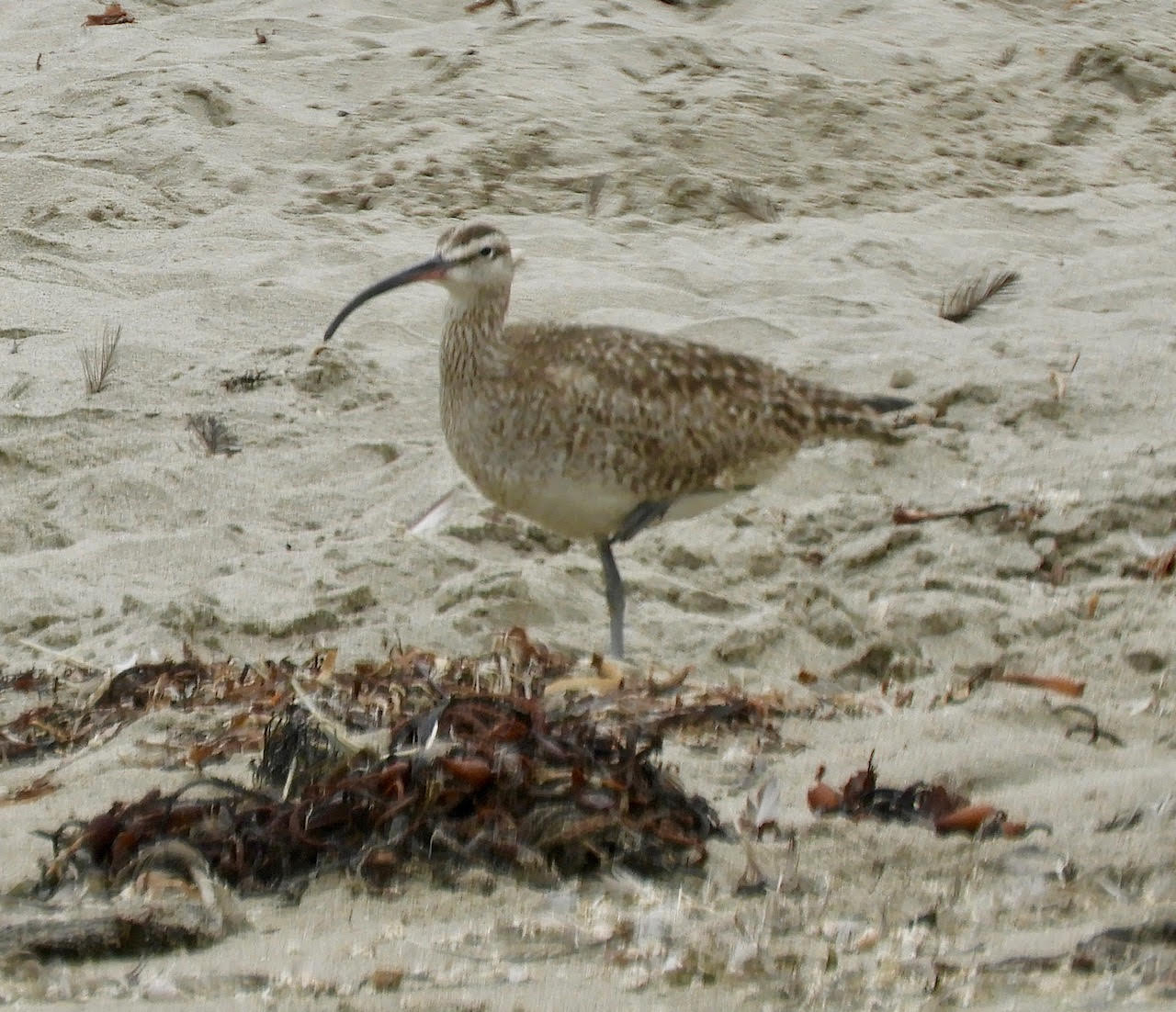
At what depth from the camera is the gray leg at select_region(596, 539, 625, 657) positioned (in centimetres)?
539

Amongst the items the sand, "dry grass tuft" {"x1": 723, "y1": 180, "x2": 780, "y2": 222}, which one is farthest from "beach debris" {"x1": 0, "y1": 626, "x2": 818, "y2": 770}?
"dry grass tuft" {"x1": 723, "y1": 180, "x2": 780, "y2": 222}

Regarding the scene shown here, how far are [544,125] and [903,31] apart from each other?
316 cm

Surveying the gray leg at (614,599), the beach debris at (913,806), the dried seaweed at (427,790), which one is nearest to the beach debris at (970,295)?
the gray leg at (614,599)

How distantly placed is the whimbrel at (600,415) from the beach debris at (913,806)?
4.86 feet

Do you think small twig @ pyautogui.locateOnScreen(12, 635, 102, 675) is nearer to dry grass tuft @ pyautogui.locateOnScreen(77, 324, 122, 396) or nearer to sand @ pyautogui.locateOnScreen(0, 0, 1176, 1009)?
sand @ pyautogui.locateOnScreen(0, 0, 1176, 1009)

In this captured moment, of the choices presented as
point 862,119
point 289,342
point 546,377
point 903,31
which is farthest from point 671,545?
point 903,31

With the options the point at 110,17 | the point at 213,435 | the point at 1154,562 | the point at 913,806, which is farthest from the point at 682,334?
the point at 110,17

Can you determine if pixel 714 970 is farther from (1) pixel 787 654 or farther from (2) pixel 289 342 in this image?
(2) pixel 289 342

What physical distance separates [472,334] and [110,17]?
6967mm

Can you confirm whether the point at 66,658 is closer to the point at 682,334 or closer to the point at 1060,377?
the point at 682,334

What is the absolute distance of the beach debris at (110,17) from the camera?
38.6 feet

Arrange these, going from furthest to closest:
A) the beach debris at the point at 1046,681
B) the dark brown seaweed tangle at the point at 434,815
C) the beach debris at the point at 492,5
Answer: the beach debris at the point at 492,5
the beach debris at the point at 1046,681
the dark brown seaweed tangle at the point at 434,815

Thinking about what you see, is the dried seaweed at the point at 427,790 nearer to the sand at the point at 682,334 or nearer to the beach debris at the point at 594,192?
the sand at the point at 682,334

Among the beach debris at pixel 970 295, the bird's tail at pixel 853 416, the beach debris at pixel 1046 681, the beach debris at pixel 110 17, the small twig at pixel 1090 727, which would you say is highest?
the small twig at pixel 1090 727
